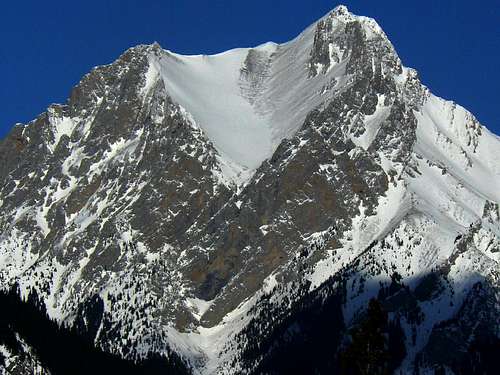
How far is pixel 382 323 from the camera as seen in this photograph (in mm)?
142625

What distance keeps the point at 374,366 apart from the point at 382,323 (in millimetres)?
3486

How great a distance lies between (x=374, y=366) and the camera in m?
141

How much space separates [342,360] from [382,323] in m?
4.18

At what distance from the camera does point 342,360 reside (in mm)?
142375

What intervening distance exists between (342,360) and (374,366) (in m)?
2.61
